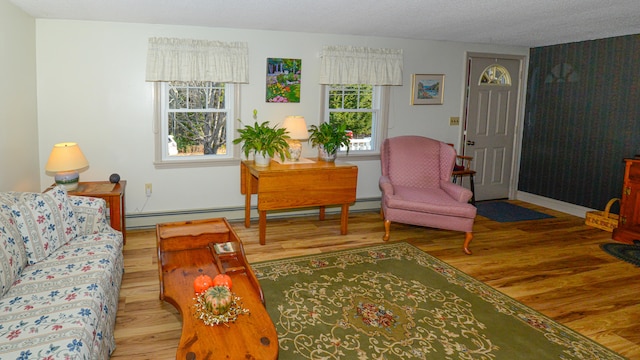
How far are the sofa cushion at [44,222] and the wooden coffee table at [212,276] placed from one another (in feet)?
1.84

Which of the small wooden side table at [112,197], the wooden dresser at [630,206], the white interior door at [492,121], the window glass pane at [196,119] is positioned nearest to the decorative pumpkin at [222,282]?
the small wooden side table at [112,197]

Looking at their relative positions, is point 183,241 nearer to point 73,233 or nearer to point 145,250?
point 73,233

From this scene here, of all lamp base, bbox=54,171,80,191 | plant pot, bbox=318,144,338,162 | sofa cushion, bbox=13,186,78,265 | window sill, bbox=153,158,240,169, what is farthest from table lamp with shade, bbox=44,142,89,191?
plant pot, bbox=318,144,338,162

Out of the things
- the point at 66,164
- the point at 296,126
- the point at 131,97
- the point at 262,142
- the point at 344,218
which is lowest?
the point at 344,218

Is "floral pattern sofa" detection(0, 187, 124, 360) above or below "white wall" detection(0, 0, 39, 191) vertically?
below

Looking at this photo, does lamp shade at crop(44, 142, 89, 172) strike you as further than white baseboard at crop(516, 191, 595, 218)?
No

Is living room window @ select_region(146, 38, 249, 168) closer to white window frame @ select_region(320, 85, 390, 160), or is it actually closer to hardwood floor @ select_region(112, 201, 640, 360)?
hardwood floor @ select_region(112, 201, 640, 360)

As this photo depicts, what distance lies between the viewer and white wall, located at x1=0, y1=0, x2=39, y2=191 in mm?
3193

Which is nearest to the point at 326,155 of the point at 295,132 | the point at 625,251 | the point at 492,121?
the point at 295,132

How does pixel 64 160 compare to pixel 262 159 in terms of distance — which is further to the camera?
pixel 262 159

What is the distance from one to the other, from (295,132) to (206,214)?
1277 mm

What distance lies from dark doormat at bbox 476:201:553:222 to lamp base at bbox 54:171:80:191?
4.31 m

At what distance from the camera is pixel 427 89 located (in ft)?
17.8

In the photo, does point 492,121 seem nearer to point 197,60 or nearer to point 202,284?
point 197,60
